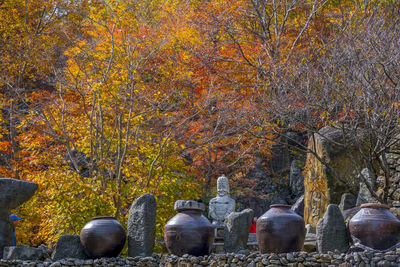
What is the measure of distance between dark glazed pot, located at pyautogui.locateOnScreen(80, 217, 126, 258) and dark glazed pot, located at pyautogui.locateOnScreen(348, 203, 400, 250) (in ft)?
12.4

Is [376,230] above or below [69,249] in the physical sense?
above

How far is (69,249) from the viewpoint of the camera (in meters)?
8.23

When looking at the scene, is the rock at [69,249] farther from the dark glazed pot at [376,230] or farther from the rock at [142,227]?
the dark glazed pot at [376,230]

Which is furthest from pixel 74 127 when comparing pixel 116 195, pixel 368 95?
pixel 368 95

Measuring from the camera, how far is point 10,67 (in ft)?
52.5

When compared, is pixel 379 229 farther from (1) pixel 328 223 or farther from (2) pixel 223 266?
(2) pixel 223 266

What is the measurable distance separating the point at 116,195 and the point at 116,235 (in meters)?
1.76

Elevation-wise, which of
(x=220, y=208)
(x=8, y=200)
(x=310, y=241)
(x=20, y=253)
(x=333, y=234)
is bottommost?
(x=310, y=241)

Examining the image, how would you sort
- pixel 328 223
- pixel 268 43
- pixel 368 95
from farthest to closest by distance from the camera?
pixel 268 43, pixel 368 95, pixel 328 223

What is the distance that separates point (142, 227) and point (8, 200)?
247cm

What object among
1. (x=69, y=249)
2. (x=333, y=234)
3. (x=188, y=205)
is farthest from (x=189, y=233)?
(x=333, y=234)

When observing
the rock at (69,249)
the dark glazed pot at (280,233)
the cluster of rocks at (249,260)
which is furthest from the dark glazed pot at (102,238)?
the dark glazed pot at (280,233)

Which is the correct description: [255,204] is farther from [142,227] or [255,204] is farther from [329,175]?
[142,227]

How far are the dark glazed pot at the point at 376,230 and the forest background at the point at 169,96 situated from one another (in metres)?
Answer: 2.08
